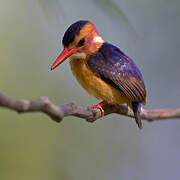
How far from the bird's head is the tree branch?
507mm

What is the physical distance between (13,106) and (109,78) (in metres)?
1.57

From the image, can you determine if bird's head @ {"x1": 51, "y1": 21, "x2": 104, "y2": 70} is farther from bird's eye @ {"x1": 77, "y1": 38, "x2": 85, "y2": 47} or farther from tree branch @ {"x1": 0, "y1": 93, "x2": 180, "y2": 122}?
tree branch @ {"x1": 0, "y1": 93, "x2": 180, "y2": 122}

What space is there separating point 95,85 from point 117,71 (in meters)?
0.24

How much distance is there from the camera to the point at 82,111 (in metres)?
1.80

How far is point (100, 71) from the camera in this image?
257 cm

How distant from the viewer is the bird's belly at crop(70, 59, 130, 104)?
2559mm

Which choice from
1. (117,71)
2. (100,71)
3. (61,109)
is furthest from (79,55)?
(61,109)

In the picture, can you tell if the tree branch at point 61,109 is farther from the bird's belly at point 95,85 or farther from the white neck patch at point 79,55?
the white neck patch at point 79,55

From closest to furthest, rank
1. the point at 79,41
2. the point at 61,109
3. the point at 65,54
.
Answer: the point at 61,109, the point at 65,54, the point at 79,41

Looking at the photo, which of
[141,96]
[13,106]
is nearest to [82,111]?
[13,106]

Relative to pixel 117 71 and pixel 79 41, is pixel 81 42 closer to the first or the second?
pixel 79 41

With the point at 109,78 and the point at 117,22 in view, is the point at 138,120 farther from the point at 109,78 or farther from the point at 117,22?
the point at 117,22

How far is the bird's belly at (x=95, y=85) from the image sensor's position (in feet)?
8.39

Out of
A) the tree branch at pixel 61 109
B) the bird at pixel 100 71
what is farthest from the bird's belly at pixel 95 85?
the tree branch at pixel 61 109
